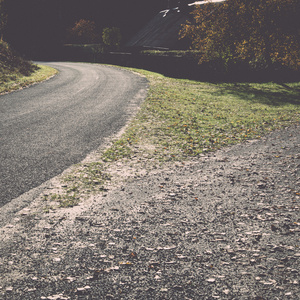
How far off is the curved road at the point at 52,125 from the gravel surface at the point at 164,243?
68.8 inches

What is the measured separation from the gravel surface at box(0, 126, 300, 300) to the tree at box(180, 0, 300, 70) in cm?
1543

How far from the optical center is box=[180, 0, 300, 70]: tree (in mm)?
18812

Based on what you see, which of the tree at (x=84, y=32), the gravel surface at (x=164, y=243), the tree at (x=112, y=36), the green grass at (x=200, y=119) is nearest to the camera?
the gravel surface at (x=164, y=243)

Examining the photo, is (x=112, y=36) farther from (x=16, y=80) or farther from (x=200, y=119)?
(x=200, y=119)

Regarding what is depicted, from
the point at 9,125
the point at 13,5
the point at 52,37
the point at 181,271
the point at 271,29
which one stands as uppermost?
the point at 13,5

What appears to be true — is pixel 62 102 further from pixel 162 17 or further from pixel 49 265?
pixel 162 17

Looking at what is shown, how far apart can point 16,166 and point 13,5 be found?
194 ft

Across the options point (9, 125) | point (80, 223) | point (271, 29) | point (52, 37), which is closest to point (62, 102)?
point (9, 125)

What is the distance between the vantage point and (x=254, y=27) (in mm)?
19859

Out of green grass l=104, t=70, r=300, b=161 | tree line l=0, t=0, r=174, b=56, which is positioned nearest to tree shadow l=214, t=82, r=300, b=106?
green grass l=104, t=70, r=300, b=161

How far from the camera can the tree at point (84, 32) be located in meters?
55.5

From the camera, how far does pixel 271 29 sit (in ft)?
63.7

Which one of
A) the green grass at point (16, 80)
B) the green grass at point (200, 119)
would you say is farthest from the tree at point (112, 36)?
the green grass at point (200, 119)

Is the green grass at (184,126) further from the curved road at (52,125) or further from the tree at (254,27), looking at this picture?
the tree at (254,27)
